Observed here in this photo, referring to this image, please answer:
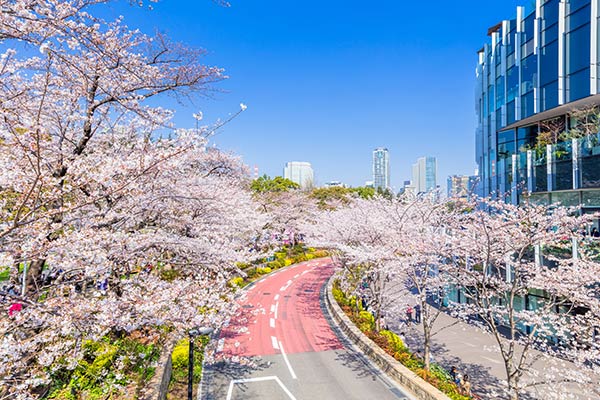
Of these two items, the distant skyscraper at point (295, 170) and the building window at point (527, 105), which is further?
the distant skyscraper at point (295, 170)

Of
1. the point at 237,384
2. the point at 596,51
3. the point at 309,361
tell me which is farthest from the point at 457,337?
the point at 596,51

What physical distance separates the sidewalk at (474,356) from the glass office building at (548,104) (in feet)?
25.5

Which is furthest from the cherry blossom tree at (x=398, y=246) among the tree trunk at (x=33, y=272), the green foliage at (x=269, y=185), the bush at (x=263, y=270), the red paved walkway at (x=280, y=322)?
the green foliage at (x=269, y=185)

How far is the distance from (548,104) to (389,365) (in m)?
16.9

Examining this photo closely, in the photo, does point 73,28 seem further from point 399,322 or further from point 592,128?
point 399,322

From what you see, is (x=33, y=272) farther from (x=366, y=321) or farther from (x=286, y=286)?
(x=286, y=286)

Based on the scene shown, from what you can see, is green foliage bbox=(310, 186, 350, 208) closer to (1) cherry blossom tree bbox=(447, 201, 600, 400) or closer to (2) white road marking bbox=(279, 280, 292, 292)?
(2) white road marking bbox=(279, 280, 292, 292)

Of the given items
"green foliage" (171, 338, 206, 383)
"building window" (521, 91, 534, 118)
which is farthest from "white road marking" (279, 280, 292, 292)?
"building window" (521, 91, 534, 118)

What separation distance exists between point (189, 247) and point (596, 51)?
20477mm

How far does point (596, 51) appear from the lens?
15695 mm

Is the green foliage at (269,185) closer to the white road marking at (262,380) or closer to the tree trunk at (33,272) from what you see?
the white road marking at (262,380)

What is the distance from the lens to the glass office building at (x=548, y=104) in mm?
15812

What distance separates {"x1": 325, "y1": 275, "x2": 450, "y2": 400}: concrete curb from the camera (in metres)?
9.77

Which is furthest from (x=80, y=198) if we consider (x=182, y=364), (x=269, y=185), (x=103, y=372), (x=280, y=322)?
(x=269, y=185)
